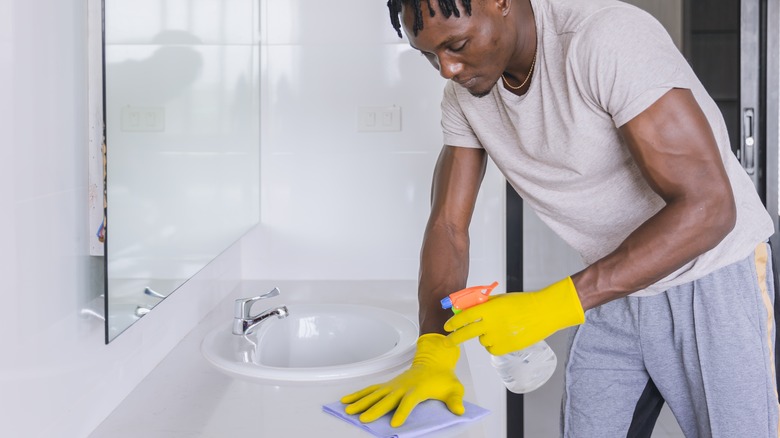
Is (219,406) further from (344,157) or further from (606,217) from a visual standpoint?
(344,157)

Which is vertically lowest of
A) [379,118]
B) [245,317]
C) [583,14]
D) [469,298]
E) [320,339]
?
[320,339]

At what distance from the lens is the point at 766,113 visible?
223cm

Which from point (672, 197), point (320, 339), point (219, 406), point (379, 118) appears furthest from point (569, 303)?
point (379, 118)

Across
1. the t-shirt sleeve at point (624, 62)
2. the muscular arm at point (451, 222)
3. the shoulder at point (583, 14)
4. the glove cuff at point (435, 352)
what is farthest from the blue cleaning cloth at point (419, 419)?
the shoulder at point (583, 14)

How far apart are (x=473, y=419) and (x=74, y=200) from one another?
2.07 feet

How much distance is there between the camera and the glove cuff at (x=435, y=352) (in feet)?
4.14

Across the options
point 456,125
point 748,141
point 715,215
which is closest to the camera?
point 715,215

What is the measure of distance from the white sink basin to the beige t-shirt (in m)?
0.40

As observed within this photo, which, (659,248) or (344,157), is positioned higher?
(344,157)

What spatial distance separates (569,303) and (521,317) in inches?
2.8

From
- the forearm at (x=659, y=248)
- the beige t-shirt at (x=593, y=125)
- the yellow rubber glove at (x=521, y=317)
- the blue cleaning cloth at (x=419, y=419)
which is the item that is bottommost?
the blue cleaning cloth at (x=419, y=419)

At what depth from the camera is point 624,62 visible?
1.06 meters

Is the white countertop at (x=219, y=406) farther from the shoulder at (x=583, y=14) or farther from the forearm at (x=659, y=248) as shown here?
the shoulder at (x=583, y=14)

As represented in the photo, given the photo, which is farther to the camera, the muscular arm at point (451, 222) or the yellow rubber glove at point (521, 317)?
the muscular arm at point (451, 222)
